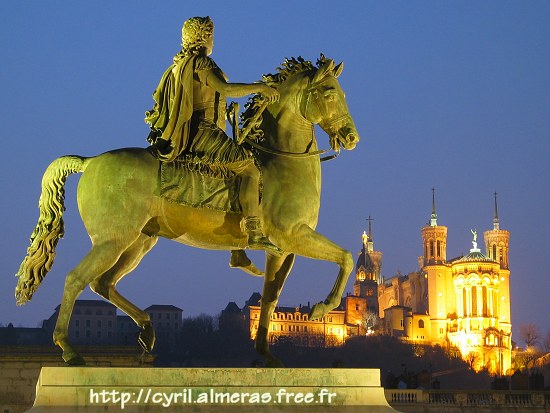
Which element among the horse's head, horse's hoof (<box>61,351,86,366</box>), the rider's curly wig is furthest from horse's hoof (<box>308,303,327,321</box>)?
the rider's curly wig

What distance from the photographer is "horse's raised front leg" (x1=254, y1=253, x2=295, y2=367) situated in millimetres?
12539

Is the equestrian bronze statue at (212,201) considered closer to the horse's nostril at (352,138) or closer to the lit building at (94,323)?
the horse's nostril at (352,138)

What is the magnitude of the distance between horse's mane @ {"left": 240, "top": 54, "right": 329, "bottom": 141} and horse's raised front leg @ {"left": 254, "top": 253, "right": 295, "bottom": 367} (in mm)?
1327

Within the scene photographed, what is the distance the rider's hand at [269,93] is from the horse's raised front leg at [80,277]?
2144 millimetres

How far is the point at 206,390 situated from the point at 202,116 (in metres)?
3.01

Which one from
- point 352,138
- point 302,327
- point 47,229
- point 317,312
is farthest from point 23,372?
point 302,327

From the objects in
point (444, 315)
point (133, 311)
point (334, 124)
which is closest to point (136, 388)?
point (133, 311)

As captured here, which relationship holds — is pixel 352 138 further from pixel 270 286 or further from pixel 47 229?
pixel 47 229

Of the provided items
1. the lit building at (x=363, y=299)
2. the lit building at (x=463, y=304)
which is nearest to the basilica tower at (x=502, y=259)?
the lit building at (x=463, y=304)

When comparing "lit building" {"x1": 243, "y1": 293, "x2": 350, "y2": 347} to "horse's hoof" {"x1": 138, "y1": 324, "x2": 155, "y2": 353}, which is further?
"lit building" {"x1": 243, "y1": 293, "x2": 350, "y2": 347}

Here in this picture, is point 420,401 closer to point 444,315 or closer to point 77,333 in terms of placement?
point 77,333

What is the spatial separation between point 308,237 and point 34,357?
106 ft

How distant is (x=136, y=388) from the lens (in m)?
11.0

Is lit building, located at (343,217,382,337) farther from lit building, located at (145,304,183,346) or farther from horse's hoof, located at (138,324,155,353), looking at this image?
horse's hoof, located at (138,324,155,353)
